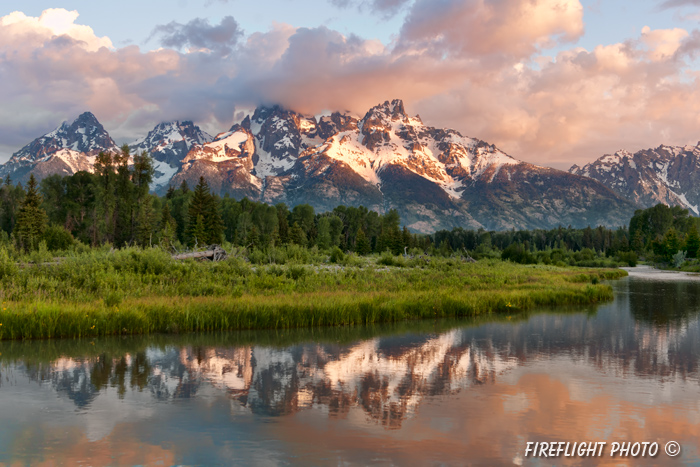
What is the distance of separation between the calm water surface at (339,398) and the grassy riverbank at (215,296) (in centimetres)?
115

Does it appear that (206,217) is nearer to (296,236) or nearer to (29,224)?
(296,236)

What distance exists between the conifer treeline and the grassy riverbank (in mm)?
14245

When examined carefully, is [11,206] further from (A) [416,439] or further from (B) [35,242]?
(A) [416,439]

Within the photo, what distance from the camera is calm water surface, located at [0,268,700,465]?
32.6 ft

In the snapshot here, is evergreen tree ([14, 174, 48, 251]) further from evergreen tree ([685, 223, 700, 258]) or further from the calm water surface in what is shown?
evergreen tree ([685, 223, 700, 258])

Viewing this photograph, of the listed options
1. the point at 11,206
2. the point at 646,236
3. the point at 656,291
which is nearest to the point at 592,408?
the point at 656,291

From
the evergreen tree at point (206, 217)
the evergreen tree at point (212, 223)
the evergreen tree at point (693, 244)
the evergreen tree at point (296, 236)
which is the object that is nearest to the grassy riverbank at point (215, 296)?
the evergreen tree at point (212, 223)

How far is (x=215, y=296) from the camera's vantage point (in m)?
26.6

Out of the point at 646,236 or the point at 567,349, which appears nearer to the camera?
the point at 567,349

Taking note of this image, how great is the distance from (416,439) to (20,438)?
25.1 feet

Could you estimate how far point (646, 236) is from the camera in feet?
523

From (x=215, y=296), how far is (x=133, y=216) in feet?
174

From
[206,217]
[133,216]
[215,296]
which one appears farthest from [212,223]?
A: [215,296]

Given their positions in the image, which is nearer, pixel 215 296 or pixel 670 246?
pixel 215 296
